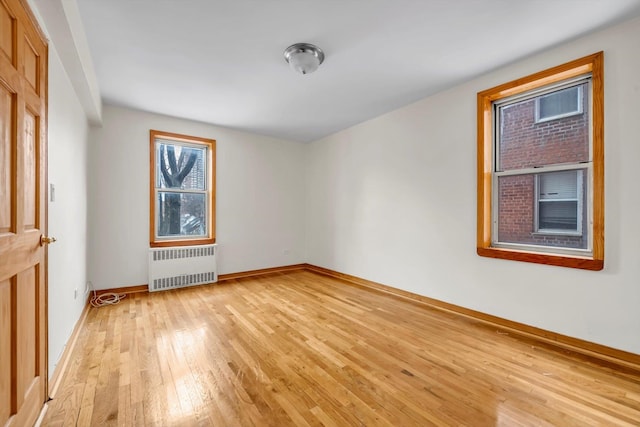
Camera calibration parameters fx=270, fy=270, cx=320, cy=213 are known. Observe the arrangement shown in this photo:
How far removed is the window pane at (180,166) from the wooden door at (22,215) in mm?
2697

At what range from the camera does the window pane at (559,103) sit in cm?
248

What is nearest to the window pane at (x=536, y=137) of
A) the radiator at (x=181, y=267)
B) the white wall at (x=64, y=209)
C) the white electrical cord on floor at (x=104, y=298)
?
the white wall at (x=64, y=209)

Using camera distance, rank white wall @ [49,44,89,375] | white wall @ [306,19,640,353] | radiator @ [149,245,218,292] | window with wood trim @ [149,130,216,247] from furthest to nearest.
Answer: window with wood trim @ [149,130,216,247] → radiator @ [149,245,218,292] → white wall @ [306,19,640,353] → white wall @ [49,44,89,375]

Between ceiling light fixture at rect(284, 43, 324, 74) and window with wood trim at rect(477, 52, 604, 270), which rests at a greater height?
ceiling light fixture at rect(284, 43, 324, 74)

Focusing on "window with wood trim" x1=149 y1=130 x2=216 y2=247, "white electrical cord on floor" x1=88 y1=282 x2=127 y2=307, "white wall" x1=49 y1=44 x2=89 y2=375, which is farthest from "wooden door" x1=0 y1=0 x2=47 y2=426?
"window with wood trim" x1=149 y1=130 x2=216 y2=247

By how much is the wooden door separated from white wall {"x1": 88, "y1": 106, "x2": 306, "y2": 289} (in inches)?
95.4

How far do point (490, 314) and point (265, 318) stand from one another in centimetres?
243

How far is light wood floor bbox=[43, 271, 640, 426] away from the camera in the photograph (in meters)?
1.58

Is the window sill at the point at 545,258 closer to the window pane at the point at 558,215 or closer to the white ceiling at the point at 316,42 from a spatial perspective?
the window pane at the point at 558,215

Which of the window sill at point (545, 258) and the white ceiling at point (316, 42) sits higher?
the white ceiling at point (316, 42)

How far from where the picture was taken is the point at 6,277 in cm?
119

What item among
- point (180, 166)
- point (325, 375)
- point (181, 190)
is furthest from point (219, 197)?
point (325, 375)

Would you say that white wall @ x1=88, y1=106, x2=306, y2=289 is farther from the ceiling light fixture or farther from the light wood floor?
the ceiling light fixture

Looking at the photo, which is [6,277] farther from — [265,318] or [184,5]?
[265,318]
